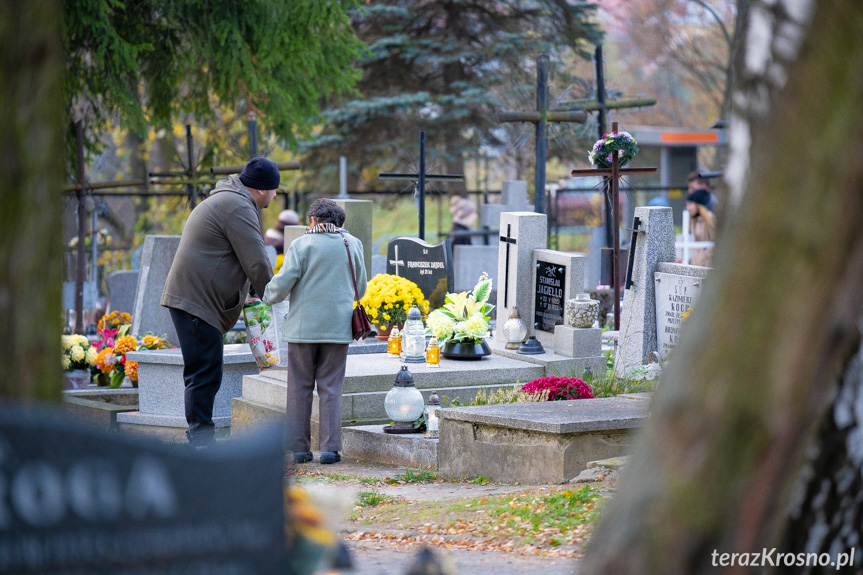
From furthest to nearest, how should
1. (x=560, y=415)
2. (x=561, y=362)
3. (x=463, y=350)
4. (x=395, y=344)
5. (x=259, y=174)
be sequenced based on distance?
(x=395, y=344) → (x=561, y=362) → (x=463, y=350) → (x=259, y=174) → (x=560, y=415)

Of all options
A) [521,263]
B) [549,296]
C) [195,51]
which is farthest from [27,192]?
[195,51]

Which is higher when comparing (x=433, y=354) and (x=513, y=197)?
(x=513, y=197)

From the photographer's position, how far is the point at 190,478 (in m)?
2.27

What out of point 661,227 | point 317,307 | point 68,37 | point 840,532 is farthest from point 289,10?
point 840,532

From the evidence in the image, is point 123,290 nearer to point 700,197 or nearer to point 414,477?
point 700,197

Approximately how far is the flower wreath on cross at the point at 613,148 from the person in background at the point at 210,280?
5.42 meters

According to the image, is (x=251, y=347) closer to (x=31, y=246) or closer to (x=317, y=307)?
(x=317, y=307)

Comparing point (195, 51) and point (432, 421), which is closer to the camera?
point (432, 421)

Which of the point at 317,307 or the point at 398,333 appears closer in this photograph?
the point at 317,307

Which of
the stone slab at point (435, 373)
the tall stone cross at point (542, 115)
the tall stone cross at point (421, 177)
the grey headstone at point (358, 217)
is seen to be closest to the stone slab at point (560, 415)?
the stone slab at point (435, 373)

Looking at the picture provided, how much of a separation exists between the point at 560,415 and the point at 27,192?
491 centimetres

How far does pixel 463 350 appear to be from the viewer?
31.5 ft

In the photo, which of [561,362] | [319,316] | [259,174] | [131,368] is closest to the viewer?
[259,174]

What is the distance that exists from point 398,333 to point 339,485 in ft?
9.70
